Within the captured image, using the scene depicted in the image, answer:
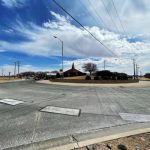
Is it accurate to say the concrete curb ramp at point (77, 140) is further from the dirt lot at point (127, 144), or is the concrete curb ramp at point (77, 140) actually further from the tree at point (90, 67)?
the tree at point (90, 67)

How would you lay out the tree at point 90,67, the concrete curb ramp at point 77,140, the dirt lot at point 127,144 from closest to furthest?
the dirt lot at point 127,144
the concrete curb ramp at point 77,140
the tree at point 90,67

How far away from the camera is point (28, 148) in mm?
4055

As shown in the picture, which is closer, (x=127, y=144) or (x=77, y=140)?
(x=127, y=144)

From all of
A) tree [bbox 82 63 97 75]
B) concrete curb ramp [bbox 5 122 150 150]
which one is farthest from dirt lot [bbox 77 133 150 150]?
tree [bbox 82 63 97 75]

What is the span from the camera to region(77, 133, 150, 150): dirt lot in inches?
156

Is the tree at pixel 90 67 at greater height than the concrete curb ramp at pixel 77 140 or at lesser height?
greater

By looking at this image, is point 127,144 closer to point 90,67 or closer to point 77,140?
point 77,140

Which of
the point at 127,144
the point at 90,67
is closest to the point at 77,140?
the point at 127,144

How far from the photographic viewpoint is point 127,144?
4.16 meters

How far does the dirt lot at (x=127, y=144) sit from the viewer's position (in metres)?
3.95

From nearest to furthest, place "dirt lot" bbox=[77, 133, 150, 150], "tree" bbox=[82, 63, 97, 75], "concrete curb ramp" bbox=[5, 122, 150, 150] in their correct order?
"dirt lot" bbox=[77, 133, 150, 150] < "concrete curb ramp" bbox=[5, 122, 150, 150] < "tree" bbox=[82, 63, 97, 75]

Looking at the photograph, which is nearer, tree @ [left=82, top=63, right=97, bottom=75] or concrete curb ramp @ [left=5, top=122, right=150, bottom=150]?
concrete curb ramp @ [left=5, top=122, right=150, bottom=150]

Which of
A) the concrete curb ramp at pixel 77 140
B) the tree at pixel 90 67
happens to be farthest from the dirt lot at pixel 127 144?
the tree at pixel 90 67

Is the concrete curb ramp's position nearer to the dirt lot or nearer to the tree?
the dirt lot
